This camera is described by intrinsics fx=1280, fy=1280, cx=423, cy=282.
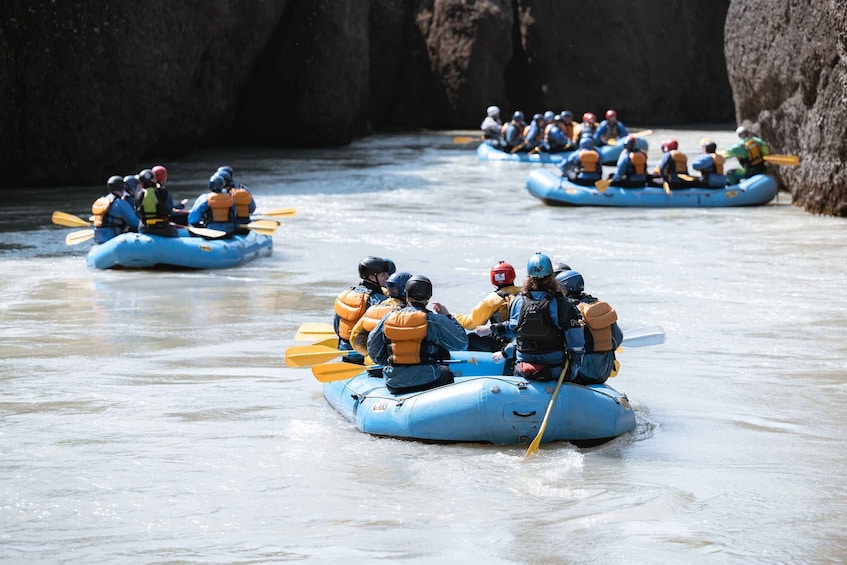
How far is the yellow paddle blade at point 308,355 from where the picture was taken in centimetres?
896

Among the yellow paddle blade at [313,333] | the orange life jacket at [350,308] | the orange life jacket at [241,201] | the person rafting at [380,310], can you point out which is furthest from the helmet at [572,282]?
the orange life jacket at [241,201]

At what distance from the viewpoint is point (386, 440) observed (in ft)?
27.3

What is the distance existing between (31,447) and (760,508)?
4560mm

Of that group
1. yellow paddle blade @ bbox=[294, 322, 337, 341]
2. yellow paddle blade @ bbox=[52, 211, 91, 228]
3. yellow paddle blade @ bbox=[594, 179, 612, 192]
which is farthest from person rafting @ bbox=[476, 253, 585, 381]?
yellow paddle blade @ bbox=[594, 179, 612, 192]

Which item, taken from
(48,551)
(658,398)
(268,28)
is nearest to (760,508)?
(658,398)

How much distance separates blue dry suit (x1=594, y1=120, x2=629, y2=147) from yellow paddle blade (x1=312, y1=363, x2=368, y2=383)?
18944 millimetres

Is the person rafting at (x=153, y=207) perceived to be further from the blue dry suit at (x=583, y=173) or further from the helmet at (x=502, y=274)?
the blue dry suit at (x=583, y=173)

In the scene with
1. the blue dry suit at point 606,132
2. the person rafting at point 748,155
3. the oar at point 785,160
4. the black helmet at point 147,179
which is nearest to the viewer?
the black helmet at point 147,179

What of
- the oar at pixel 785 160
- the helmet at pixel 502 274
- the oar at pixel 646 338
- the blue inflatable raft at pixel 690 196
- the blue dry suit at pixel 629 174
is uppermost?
the helmet at pixel 502 274

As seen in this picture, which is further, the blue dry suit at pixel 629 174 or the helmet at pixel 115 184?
the blue dry suit at pixel 629 174

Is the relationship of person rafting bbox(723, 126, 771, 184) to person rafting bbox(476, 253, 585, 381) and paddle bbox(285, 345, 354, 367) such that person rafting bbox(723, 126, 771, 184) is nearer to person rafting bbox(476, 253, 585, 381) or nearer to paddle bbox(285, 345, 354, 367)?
paddle bbox(285, 345, 354, 367)

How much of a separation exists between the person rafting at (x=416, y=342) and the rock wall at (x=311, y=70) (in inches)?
616

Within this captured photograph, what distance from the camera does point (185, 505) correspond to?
7219 mm

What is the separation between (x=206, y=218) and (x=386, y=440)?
26.2 ft
